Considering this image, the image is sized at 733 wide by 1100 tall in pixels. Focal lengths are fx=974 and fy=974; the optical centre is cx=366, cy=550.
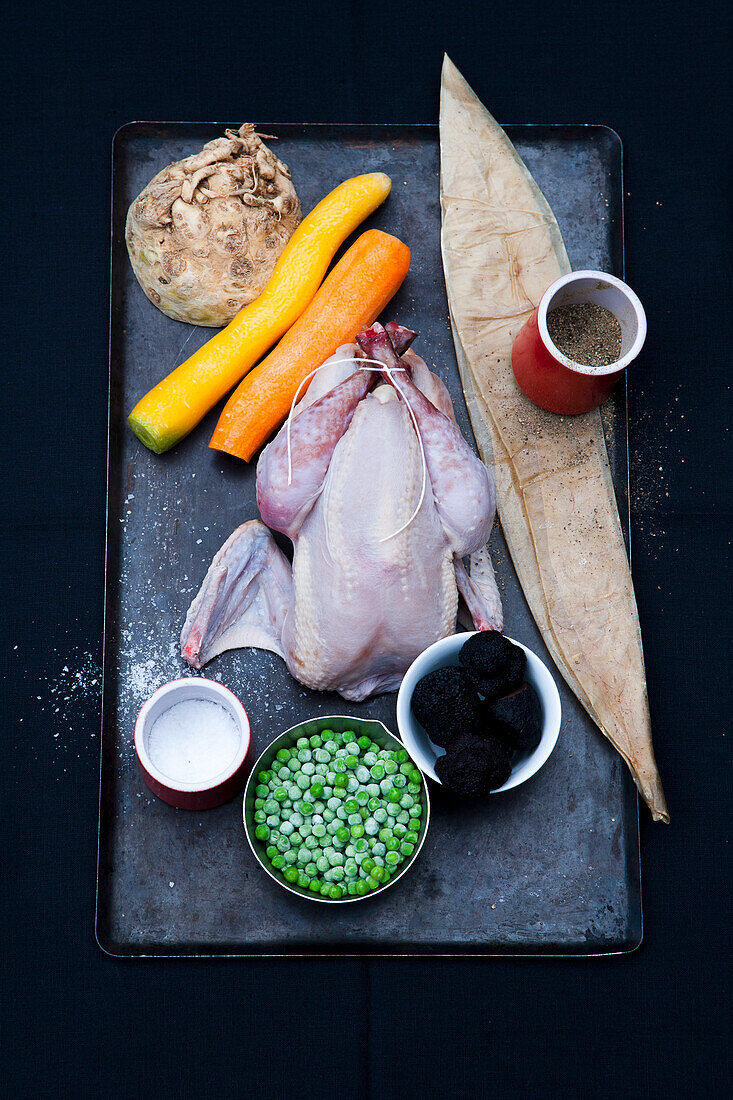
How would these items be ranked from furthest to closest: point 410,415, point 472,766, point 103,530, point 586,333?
point 103,530 → point 586,333 → point 410,415 → point 472,766

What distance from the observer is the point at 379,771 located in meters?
1.62

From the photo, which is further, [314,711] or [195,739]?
[314,711]

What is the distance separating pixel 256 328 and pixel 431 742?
795mm

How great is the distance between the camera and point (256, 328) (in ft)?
5.77

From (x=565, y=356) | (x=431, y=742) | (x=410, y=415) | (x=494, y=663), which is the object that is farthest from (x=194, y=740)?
(x=565, y=356)

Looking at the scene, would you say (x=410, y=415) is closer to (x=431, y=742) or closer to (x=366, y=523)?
(x=366, y=523)

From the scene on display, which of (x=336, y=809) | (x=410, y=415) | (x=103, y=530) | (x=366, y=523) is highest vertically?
(x=410, y=415)

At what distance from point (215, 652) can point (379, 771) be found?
362mm

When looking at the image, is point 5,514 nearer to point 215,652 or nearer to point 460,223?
point 215,652

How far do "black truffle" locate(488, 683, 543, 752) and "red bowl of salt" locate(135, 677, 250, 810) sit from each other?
1.35ft

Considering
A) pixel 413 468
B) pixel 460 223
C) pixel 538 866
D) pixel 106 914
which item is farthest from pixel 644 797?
pixel 460 223

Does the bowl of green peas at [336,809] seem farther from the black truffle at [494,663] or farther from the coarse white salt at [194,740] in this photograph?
the black truffle at [494,663]

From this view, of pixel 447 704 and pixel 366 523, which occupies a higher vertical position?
pixel 366 523

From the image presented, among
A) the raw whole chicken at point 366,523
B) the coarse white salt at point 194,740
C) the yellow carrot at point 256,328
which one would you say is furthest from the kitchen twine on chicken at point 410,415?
the coarse white salt at point 194,740
